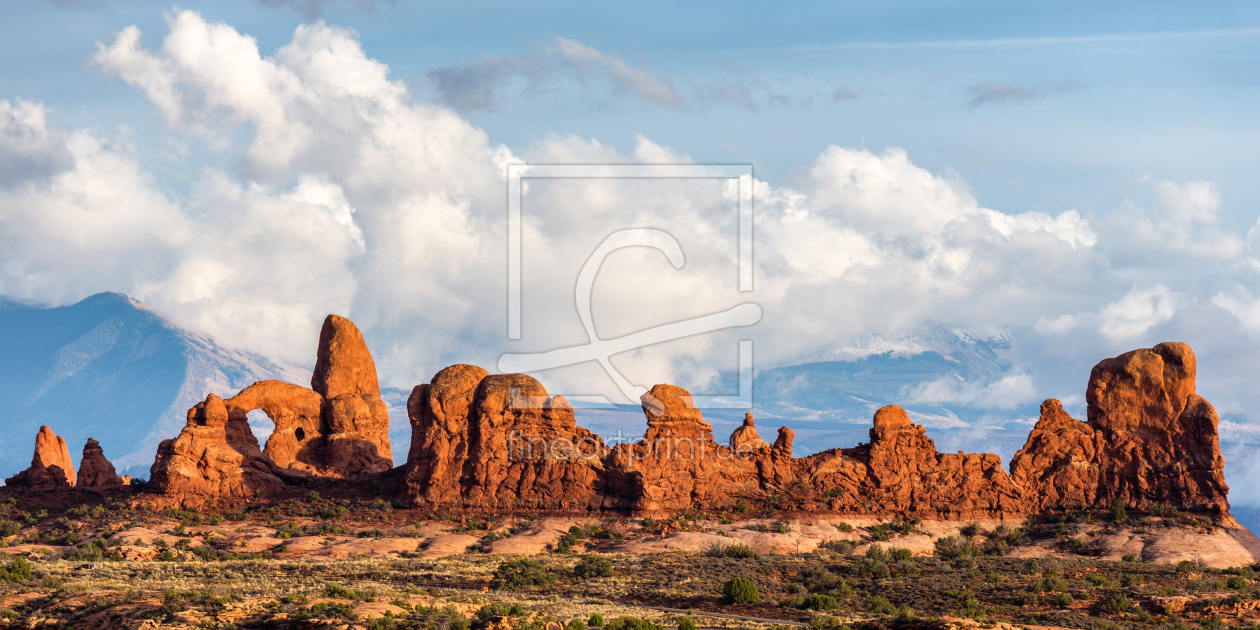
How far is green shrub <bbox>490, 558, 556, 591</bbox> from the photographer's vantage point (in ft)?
175

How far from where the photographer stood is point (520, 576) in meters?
54.3

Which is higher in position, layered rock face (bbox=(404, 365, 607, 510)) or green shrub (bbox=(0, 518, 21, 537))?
layered rock face (bbox=(404, 365, 607, 510))

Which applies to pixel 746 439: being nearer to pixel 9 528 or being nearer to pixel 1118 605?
pixel 1118 605

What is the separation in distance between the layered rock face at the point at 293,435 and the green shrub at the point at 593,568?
992 inches

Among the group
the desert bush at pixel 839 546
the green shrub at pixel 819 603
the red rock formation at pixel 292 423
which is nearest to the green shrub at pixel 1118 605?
the green shrub at pixel 819 603

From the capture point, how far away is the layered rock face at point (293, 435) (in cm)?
7250

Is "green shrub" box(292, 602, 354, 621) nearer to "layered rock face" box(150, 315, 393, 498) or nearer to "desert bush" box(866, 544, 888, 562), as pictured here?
"desert bush" box(866, 544, 888, 562)

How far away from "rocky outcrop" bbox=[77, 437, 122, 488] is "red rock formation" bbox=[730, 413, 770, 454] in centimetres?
3782

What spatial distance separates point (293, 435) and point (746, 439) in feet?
97.1

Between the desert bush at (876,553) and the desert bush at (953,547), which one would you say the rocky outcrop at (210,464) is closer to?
the desert bush at (876,553)

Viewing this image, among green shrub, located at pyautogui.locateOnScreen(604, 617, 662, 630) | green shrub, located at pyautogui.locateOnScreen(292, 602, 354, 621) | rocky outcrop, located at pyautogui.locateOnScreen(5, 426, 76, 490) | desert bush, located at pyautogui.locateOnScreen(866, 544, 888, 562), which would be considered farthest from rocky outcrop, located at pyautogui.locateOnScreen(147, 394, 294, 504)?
green shrub, located at pyautogui.locateOnScreen(604, 617, 662, 630)

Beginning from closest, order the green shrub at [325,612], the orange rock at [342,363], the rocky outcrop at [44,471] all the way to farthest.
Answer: the green shrub at [325,612] < the rocky outcrop at [44,471] < the orange rock at [342,363]

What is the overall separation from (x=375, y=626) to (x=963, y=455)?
40.0 m

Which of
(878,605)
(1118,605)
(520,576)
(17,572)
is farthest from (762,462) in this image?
(17,572)
